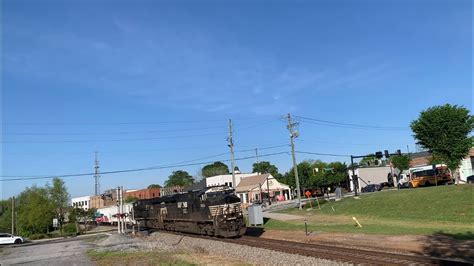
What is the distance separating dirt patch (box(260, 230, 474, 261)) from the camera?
57.0ft

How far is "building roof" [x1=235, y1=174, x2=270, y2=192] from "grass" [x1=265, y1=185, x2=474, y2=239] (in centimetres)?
4809

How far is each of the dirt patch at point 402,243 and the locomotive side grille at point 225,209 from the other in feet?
14.5

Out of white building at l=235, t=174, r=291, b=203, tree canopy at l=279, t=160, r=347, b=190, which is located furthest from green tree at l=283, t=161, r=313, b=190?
white building at l=235, t=174, r=291, b=203

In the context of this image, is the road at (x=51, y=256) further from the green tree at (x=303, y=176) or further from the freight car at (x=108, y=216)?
the green tree at (x=303, y=176)

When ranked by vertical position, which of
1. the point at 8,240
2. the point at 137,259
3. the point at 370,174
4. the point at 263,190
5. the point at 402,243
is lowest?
the point at 8,240

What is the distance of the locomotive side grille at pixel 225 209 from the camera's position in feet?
93.6

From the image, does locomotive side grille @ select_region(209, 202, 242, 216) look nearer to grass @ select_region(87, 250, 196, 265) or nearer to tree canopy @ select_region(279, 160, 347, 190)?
grass @ select_region(87, 250, 196, 265)

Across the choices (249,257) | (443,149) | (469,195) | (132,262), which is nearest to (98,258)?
(132,262)

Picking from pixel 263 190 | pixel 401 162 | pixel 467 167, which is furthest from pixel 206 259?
pixel 401 162

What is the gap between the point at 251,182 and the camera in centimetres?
9688

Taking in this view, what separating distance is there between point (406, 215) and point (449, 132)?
21.2m

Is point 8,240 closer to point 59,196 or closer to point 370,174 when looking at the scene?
Answer: point 59,196

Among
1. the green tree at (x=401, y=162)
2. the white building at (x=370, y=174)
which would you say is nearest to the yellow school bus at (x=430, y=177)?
the white building at (x=370, y=174)

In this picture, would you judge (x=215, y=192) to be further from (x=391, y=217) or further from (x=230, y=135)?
(x=230, y=135)
